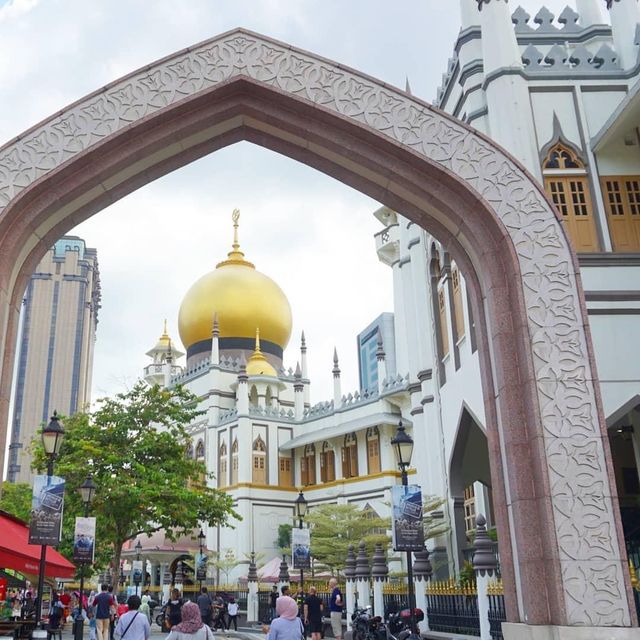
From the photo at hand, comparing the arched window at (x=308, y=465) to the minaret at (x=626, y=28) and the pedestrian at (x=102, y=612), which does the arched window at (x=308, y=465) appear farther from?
the minaret at (x=626, y=28)

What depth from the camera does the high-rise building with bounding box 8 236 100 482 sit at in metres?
91.4

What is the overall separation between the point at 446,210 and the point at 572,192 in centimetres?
423

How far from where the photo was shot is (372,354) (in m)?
116

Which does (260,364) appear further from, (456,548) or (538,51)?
(538,51)

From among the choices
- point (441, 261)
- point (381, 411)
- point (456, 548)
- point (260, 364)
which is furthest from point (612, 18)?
point (260, 364)

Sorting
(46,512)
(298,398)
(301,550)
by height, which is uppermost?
(298,398)

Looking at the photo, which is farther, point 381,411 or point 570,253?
point 381,411

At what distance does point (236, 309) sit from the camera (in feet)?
157

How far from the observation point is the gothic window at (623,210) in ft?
43.6

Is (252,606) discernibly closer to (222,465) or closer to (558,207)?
(222,465)

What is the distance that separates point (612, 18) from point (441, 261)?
228 inches

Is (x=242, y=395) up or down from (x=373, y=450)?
up

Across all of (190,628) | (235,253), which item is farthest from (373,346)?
(190,628)

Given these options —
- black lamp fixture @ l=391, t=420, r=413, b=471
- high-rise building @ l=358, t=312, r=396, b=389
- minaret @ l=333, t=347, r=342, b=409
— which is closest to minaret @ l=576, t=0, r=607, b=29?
black lamp fixture @ l=391, t=420, r=413, b=471
